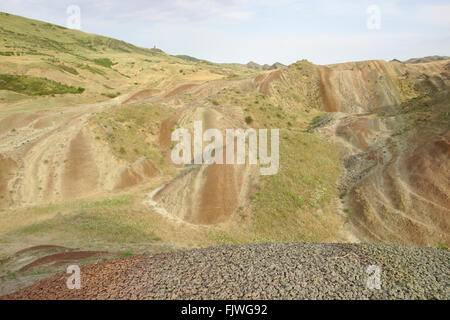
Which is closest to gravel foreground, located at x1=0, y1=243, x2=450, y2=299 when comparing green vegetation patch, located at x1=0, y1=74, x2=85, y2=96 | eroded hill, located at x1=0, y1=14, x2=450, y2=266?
eroded hill, located at x1=0, y1=14, x2=450, y2=266

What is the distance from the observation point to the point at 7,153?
20797 millimetres

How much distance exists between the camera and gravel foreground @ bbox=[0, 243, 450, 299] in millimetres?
5977

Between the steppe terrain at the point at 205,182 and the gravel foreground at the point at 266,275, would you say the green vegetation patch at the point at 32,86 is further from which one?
the gravel foreground at the point at 266,275

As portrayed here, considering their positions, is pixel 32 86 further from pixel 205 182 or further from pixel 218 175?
pixel 218 175

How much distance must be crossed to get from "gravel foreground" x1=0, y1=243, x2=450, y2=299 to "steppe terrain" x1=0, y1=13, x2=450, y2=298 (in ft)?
0.83

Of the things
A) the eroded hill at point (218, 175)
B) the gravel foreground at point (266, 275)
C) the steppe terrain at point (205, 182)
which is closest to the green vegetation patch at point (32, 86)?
the eroded hill at point (218, 175)

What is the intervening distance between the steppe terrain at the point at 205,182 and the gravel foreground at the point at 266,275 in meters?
0.25

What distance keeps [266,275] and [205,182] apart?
11.5 metres

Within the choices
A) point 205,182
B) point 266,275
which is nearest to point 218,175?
point 205,182

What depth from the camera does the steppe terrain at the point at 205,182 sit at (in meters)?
13.0

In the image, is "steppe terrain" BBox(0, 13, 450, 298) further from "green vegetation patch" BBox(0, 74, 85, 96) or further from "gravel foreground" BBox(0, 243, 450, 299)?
"green vegetation patch" BBox(0, 74, 85, 96)
